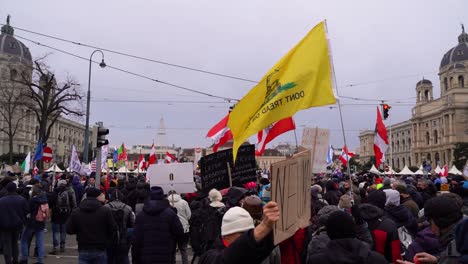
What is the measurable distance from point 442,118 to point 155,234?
111 metres

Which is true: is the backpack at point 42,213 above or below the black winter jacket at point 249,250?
below

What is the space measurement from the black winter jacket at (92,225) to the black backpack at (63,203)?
459cm

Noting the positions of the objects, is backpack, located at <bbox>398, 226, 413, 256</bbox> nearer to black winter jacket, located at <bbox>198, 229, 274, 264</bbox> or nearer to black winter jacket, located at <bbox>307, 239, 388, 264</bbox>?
black winter jacket, located at <bbox>307, 239, 388, 264</bbox>

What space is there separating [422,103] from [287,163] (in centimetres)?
11963

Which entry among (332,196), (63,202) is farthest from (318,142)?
(63,202)

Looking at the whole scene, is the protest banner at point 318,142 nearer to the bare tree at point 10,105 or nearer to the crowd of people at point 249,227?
the crowd of people at point 249,227

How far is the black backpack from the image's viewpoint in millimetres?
10781

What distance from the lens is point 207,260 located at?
3424 mm

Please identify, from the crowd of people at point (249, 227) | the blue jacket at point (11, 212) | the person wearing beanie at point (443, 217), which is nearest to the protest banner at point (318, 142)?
the crowd of people at point (249, 227)

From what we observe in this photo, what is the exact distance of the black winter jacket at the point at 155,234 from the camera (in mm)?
5988

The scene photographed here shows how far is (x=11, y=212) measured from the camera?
334 inches

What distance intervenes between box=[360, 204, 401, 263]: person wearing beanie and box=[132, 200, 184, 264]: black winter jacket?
267cm

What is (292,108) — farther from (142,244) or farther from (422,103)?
(422,103)

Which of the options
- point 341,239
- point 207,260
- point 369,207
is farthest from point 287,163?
point 369,207
